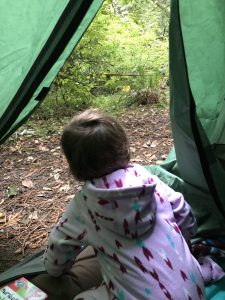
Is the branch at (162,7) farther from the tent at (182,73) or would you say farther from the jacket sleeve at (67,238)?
the jacket sleeve at (67,238)

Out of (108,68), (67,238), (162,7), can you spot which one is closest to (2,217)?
(67,238)

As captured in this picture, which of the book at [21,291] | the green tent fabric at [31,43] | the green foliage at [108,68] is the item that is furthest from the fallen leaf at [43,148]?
the book at [21,291]

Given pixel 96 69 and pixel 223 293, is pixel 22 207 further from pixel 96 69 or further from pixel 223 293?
pixel 96 69

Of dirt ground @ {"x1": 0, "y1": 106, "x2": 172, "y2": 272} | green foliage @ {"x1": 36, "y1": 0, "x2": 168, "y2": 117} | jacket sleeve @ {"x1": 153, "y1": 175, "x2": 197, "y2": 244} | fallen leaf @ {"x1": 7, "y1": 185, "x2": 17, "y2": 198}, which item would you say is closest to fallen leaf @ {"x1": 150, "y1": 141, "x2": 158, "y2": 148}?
dirt ground @ {"x1": 0, "y1": 106, "x2": 172, "y2": 272}

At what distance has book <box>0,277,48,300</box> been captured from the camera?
157cm

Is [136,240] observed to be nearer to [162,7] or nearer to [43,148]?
[43,148]

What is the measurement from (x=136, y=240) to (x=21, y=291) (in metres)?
0.61

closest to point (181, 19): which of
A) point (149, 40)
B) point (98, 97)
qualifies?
point (98, 97)

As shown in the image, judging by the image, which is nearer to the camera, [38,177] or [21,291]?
[21,291]

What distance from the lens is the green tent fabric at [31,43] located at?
5.24 ft

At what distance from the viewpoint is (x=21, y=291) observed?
161 centimetres

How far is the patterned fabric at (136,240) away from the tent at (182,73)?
0.40 meters

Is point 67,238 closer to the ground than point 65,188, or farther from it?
farther from it

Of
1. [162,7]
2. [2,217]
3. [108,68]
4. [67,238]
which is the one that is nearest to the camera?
[67,238]
